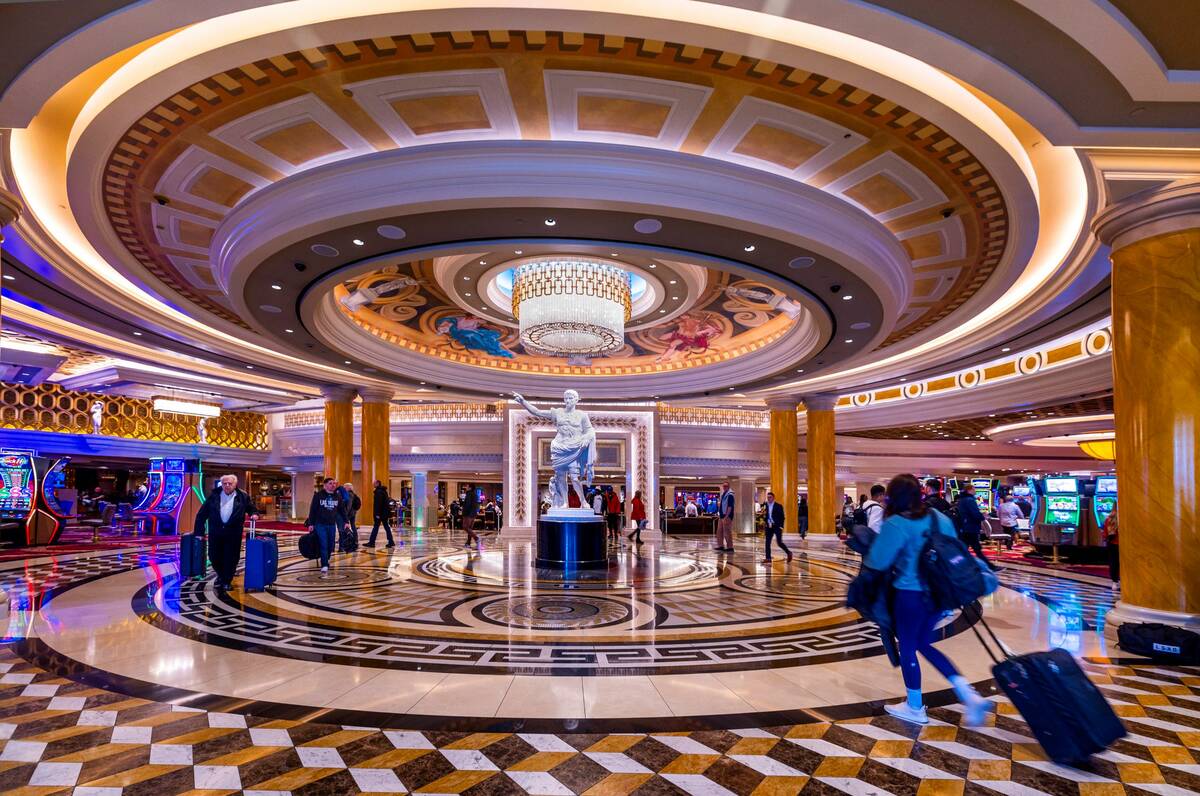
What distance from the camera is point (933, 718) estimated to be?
3.30m

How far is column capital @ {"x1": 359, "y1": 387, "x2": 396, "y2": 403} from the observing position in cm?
1575

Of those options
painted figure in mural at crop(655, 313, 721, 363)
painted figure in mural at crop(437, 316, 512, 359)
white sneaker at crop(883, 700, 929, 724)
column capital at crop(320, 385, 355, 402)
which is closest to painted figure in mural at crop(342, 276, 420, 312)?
painted figure in mural at crop(437, 316, 512, 359)

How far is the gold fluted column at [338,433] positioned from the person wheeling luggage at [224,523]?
27.2ft

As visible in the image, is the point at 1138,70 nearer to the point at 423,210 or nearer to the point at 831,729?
the point at 831,729

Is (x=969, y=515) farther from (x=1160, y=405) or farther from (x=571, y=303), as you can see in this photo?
(x=571, y=303)

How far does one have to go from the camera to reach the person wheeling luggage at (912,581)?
10.3 ft

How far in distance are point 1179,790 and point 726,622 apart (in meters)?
3.38

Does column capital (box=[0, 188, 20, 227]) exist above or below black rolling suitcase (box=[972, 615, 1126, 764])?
above

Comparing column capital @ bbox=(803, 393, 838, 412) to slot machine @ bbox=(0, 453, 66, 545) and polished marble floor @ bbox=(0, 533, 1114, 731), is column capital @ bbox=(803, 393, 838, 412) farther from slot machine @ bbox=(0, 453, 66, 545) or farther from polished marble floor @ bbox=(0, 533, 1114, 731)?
slot machine @ bbox=(0, 453, 66, 545)

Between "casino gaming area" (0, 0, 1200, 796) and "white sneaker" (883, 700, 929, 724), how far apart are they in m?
0.02

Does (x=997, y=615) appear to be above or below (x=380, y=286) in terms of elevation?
below

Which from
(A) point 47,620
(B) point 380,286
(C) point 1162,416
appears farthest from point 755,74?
(B) point 380,286

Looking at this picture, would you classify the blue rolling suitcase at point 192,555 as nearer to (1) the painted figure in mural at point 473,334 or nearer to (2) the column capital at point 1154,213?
(1) the painted figure in mural at point 473,334

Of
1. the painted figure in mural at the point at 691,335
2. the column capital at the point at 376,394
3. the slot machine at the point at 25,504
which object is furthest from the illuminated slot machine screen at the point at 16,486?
the painted figure in mural at the point at 691,335
